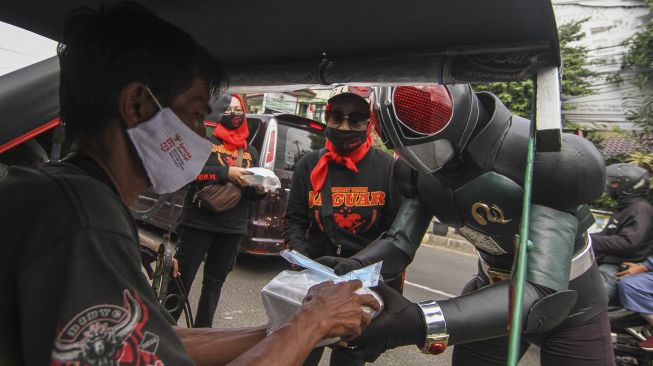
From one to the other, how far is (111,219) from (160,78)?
0.42 m

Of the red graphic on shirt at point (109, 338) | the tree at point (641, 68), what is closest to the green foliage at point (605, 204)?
the tree at point (641, 68)

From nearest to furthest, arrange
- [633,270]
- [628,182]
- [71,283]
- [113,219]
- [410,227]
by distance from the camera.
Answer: [71,283] < [113,219] < [410,227] < [633,270] < [628,182]

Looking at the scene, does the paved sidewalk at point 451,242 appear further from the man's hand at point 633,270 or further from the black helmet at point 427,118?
the black helmet at point 427,118

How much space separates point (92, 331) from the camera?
2.55 feet

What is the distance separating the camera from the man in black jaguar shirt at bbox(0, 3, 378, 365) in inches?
30.6

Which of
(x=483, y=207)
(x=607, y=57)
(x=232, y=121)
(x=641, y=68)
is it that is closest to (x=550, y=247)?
(x=483, y=207)

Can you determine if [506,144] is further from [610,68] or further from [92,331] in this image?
[610,68]

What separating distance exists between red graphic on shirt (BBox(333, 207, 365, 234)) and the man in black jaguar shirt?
1.00m

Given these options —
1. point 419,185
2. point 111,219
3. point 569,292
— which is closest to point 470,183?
point 419,185

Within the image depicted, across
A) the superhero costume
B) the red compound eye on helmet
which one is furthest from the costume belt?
the red compound eye on helmet

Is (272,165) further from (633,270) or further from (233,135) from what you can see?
(633,270)

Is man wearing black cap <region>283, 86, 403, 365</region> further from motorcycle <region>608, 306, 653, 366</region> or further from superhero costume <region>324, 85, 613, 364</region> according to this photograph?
motorcycle <region>608, 306, 653, 366</region>

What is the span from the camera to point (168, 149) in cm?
121

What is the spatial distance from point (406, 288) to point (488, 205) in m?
3.96
